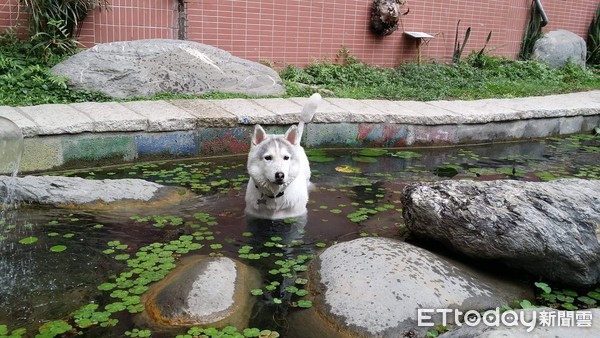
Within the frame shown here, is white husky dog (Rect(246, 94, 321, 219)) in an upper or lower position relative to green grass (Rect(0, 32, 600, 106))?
lower

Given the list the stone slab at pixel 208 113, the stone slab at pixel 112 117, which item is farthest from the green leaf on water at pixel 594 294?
the stone slab at pixel 112 117

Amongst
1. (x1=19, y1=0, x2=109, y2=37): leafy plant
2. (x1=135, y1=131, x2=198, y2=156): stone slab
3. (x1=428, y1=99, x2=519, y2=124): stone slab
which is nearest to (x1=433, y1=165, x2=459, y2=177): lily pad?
(x1=428, y1=99, x2=519, y2=124): stone slab

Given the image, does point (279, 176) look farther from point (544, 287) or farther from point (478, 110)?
point (478, 110)

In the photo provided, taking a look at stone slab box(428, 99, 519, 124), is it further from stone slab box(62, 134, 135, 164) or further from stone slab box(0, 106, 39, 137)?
stone slab box(0, 106, 39, 137)

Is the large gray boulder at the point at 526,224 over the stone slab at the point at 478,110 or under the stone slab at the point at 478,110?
under

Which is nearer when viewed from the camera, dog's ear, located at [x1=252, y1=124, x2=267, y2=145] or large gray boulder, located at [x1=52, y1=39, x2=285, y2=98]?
dog's ear, located at [x1=252, y1=124, x2=267, y2=145]

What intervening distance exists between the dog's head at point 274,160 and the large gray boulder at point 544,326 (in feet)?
8.43

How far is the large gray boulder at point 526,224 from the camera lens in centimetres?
399

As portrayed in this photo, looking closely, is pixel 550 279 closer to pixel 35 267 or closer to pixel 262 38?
pixel 35 267

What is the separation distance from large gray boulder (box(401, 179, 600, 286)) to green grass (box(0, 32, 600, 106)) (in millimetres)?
4932

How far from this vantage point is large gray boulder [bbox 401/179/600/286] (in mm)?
3990

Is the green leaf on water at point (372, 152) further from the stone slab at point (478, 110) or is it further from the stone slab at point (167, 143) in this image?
the stone slab at point (167, 143)

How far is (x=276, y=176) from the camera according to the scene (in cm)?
490

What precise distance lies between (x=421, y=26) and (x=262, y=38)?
14.4 feet
